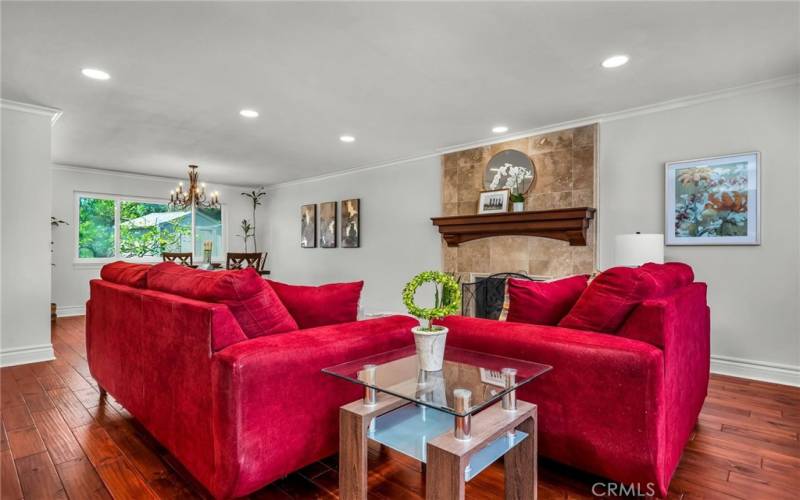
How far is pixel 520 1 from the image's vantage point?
224 cm

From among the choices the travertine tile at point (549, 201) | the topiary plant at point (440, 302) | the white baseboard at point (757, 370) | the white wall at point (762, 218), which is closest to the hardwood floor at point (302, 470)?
the white baseboard at point (757, 370)

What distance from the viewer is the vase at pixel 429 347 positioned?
166 centimetres

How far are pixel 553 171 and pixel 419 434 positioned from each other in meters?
3.55

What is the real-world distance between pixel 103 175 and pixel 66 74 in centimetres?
433

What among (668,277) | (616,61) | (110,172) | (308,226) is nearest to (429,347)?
(668,277)

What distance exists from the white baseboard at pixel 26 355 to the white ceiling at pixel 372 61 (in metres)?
2.22

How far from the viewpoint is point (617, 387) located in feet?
5.19

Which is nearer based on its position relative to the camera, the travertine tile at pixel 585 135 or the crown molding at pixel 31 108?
the crown molding at pixel 31 108

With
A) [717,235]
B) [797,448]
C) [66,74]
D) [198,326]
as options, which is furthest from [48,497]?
[717,235]

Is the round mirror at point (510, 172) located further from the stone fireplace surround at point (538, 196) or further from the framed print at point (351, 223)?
the framed print at point (351, 223)

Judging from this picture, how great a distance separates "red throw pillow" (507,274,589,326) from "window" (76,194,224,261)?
7253mm

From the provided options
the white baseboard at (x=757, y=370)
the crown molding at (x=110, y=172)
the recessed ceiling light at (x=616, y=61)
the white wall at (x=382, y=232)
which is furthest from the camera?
the crown molding at (x=110, y=172)

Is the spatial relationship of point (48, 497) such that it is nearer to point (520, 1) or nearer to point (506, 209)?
point (520, 1)

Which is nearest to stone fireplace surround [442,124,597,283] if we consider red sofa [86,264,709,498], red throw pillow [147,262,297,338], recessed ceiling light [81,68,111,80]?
red sofa [86,264,709,498]
